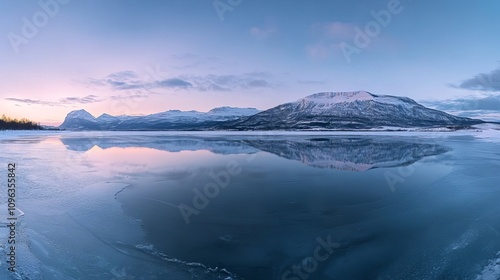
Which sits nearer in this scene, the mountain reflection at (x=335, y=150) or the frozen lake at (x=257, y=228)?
the frozen lake at (x=257, y=228)

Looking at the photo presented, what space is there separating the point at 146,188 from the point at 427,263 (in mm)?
8930

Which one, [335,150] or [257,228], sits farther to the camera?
[335,150]

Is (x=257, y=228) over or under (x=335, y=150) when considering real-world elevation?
under

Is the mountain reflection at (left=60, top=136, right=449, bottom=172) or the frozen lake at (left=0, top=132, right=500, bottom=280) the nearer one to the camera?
the frozen lake at (left=0, top=132, right=500, bottom=280)

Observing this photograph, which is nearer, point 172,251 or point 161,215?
point 172,251

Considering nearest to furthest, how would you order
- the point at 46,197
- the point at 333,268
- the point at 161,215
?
the point at 333,268, the point at 161,215, the point at 46,197

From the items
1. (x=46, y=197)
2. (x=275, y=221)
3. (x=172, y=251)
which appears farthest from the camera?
(x=46, y=197)

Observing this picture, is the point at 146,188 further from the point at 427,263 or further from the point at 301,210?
the point at 427,263

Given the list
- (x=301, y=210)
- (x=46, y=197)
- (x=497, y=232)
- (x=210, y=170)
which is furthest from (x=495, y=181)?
(x=46, y=197)

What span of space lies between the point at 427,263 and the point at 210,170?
10.9 meters

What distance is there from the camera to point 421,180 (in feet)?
40.5

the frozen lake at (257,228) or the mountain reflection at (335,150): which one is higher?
the mountain reflection at (335,150)

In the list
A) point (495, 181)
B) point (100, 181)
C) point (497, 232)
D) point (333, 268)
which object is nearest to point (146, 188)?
point (100, 181)

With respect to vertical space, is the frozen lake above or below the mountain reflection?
below
